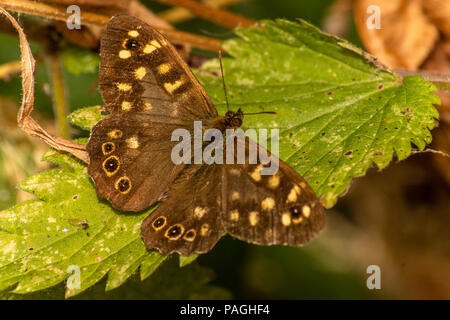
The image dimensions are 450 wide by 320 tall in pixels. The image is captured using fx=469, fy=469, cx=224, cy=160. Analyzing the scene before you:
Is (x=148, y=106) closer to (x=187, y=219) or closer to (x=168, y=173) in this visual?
(x=168, y=173)

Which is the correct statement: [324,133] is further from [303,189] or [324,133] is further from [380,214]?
[380,214]

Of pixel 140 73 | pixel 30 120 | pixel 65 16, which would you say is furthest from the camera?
pixel 65 16

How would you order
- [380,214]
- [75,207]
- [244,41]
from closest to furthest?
1. [75,207]
2. [244,41]
3. [380,214]

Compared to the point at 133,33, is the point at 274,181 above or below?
below

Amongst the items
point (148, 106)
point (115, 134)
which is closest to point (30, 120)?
point (115, 134)

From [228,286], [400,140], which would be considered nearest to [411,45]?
[400,140]

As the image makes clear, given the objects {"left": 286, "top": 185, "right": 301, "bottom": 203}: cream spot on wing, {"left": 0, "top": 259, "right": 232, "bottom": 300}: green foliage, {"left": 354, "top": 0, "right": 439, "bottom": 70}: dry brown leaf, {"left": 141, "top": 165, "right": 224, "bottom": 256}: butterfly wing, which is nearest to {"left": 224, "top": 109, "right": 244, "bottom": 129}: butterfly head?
{"left": 141, "top": 165, "right": 224, "bottom": 256}: butterfly wing

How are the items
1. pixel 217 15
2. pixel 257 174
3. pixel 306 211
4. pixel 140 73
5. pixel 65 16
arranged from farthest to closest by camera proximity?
pixel 217 15
pixel 65 16
pixel 140 73
pixel 257 174
pixel 306 211
